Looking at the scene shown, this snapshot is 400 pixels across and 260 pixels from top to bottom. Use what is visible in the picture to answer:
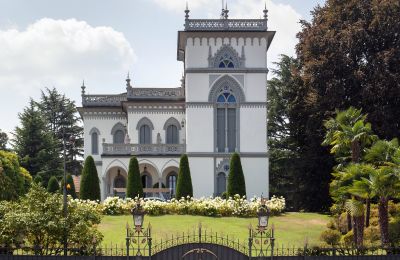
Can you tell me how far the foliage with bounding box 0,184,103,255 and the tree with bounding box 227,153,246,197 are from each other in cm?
1787

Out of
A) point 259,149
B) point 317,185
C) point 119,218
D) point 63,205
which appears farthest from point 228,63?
point 63,205

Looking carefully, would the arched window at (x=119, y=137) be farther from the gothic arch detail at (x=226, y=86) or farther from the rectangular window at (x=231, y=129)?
the rectangular window at (x=231, y=129)

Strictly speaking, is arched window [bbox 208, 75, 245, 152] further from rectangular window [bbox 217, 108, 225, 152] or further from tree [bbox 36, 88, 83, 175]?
tree [bbox 36, 88, 83, 175]

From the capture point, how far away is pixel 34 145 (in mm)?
56250

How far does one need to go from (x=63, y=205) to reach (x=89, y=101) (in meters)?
30.1

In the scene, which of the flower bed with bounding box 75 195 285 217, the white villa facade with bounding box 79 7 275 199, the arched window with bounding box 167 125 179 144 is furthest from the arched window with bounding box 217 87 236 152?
the flower bed with bounding box 75 195 285 217

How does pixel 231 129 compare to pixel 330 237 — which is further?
pixel 231 129

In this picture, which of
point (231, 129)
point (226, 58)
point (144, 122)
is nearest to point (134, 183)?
point (231, 129)

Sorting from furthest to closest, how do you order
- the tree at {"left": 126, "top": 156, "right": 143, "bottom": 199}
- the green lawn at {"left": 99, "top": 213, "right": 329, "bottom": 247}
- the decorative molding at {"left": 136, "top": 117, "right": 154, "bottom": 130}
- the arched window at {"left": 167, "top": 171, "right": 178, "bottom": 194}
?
1. the decorative molding at {"left": 136, "top": 117, "right": 154, "bottom": 130}
2. the arched window at {"left": 167, "top": 171, "right": 178, "bottom": 194}
3. the tree at {"left": 126, "top": 156, "right": 143, "bottom": 199}
4. the green lawn at {"left": 99, "top": 213, "right": 329, "bottom": 247}

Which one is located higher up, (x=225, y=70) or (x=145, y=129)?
(x=225, y=70)

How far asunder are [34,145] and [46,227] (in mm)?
37418

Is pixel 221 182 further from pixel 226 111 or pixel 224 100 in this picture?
pixel 224 100

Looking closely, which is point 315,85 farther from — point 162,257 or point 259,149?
point 162,257

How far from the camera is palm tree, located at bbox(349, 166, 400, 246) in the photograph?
2316 cm
